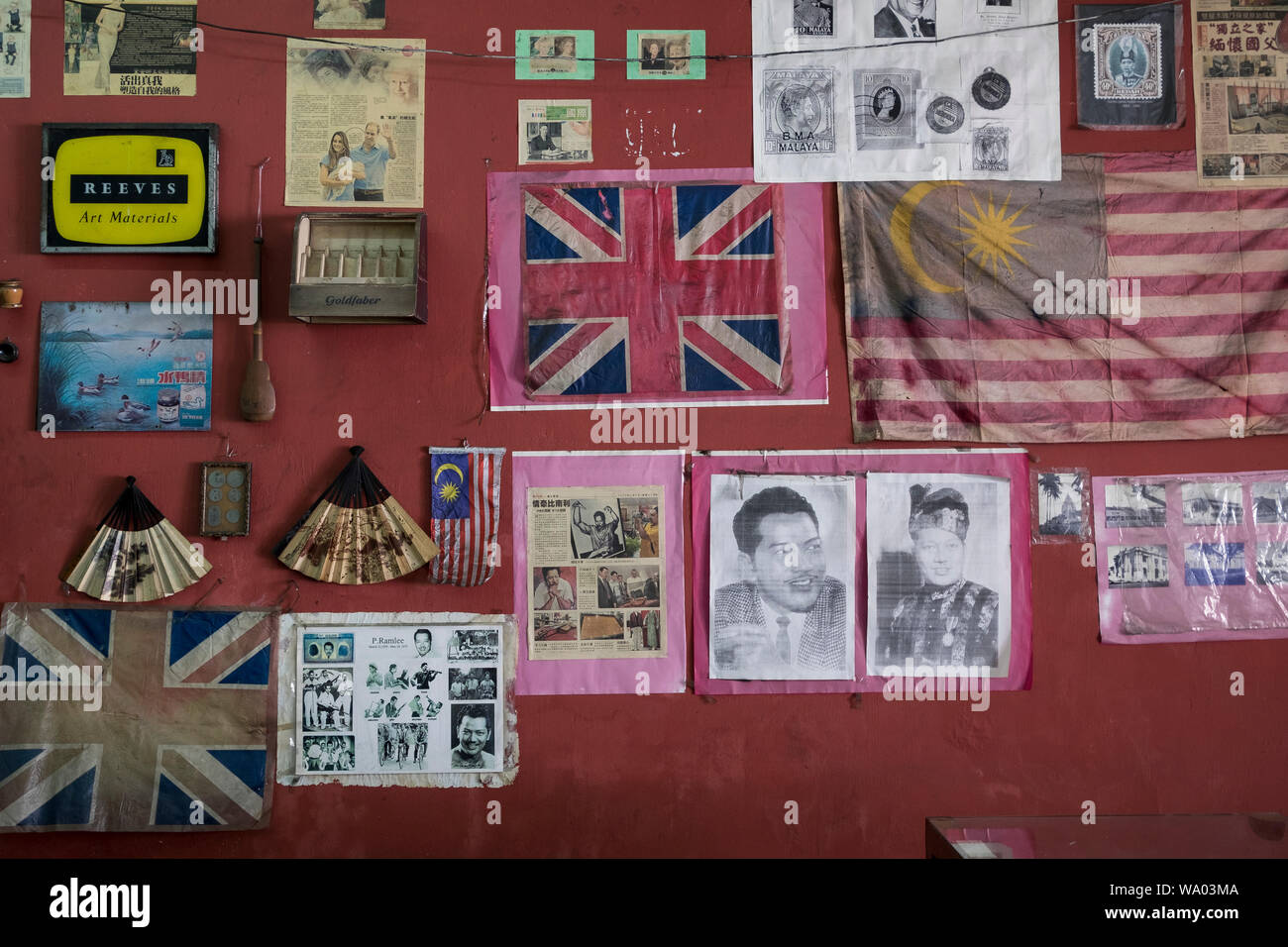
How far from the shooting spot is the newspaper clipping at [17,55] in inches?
137

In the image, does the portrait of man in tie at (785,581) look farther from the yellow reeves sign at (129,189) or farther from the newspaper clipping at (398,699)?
the yellow reeves sign at (129,189)

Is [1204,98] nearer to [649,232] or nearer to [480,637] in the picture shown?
[649,232]

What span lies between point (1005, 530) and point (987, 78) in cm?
163

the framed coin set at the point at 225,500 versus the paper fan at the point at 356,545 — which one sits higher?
the framed coin set at the point at 225,500

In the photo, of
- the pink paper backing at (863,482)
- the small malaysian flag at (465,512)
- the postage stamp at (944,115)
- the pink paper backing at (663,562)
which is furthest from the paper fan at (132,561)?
the postage stamp at (944,115)

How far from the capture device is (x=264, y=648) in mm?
3420

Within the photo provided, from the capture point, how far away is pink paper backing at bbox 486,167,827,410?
3.47 metres

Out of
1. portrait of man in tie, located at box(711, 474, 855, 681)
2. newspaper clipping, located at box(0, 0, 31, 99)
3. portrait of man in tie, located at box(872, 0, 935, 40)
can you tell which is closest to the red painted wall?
newspaper clipping, located at box(0, 0, 31, 99)

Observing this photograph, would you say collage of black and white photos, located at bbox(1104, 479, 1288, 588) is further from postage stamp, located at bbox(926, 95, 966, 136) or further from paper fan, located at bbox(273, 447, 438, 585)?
paper fan, located at bbox(273, 447, 438, 585)

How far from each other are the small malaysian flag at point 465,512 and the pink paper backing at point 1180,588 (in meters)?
2.17

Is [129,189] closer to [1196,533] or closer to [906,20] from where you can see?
[906,20]

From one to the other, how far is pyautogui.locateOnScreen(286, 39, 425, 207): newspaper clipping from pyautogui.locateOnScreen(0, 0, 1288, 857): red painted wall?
63 mm

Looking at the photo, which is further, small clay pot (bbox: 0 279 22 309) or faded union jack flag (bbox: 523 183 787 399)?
faded union jack flag (bbox: 523 183 787 399)
